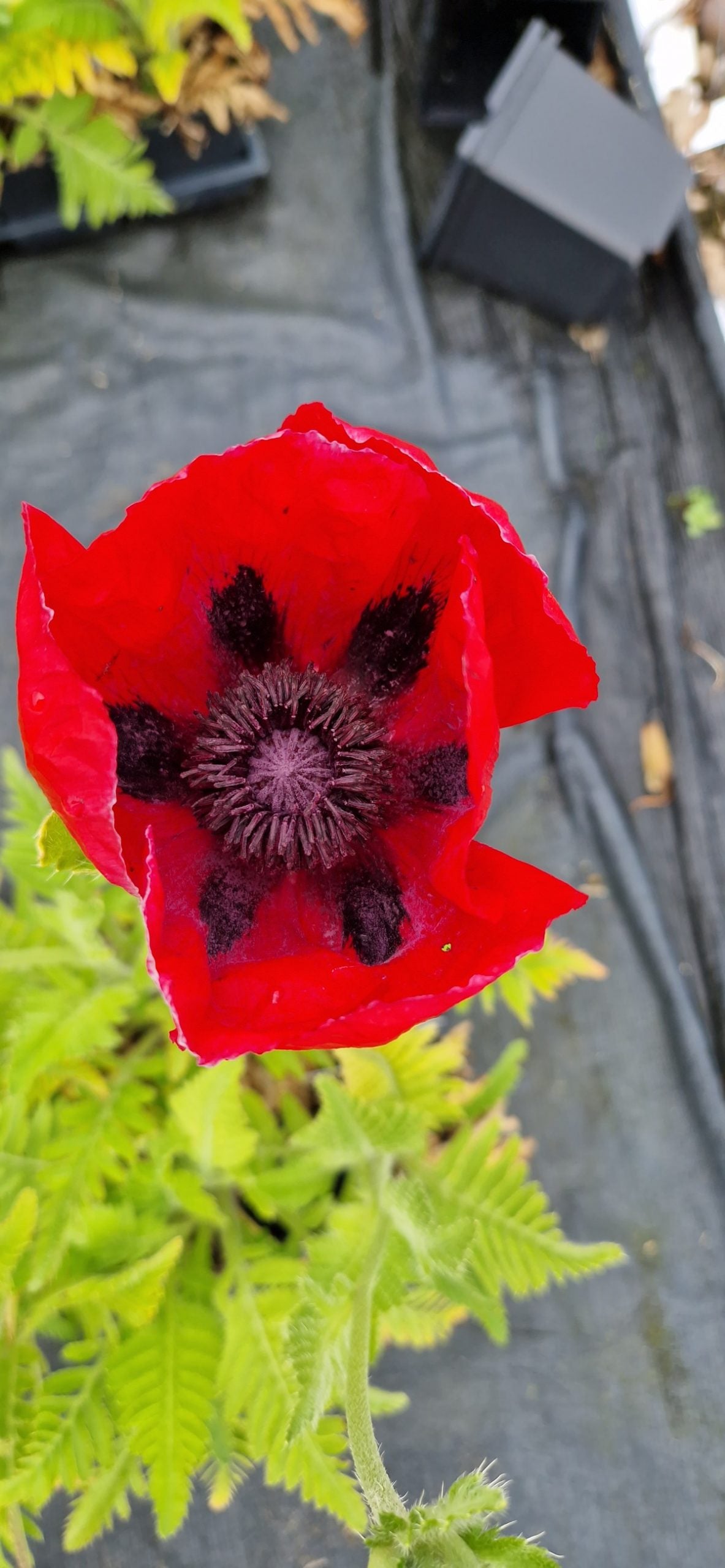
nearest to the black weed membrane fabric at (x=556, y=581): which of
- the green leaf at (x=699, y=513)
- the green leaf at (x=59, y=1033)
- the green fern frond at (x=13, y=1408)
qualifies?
the green leaf at (x=699, y=513)

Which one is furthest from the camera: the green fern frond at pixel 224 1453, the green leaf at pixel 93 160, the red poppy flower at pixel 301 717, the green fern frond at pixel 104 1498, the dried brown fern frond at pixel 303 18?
the dried brown fern frond at pixel 303 18

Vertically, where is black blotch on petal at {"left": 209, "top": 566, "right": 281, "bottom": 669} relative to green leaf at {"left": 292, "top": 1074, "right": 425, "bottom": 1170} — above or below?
above

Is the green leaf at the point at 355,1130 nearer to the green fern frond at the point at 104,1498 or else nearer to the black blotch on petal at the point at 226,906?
the black blotch on petal at the point at 226,906

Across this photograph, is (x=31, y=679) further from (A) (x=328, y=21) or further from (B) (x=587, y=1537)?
(A) (x=328, y=21)

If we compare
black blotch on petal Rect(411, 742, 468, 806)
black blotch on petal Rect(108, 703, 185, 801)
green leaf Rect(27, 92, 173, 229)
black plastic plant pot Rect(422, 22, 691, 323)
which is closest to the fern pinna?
black blotch on petal Rect(108, 703, 185, 801)

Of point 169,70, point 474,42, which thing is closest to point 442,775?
point 169,70

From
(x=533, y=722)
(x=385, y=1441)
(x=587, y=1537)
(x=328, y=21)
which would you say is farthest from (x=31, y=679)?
(x=328, y=21)

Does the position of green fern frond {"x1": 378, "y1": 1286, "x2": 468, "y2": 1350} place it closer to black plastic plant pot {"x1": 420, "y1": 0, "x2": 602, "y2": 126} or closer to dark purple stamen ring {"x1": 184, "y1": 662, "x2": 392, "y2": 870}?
dark purple stamen ring {"x1": 184, "y1": 662, "x2": 392, "y2": 870}
